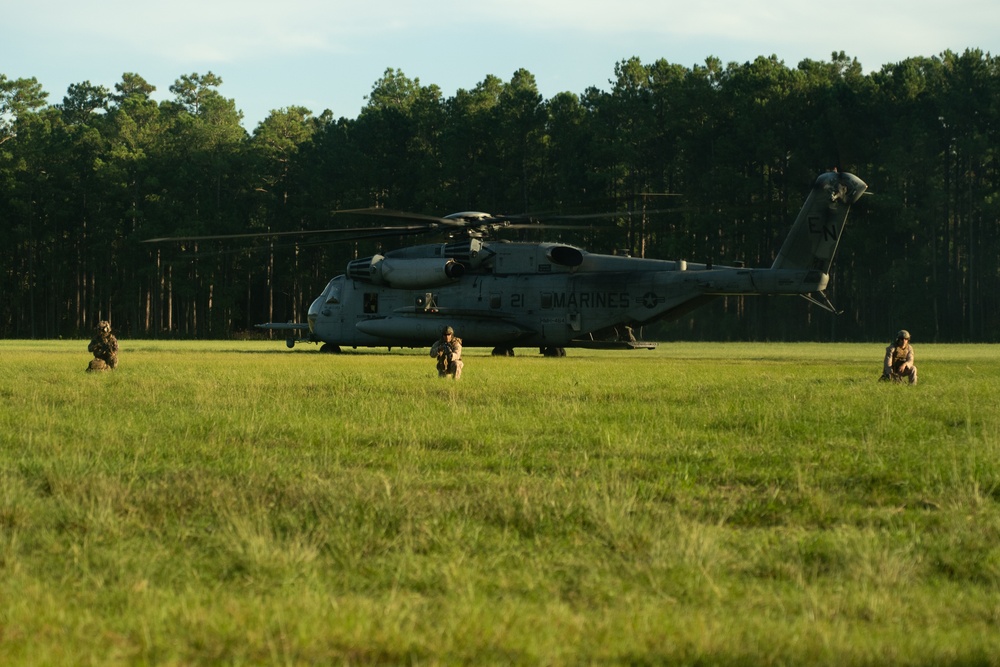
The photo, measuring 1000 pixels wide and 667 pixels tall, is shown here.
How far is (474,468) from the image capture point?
34.1 feet

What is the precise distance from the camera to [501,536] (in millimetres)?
7660

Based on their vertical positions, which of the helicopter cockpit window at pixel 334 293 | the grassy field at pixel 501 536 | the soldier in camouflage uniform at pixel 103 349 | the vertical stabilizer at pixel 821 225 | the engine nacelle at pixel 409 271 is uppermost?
the vertical stabilizer at pixel 821 225

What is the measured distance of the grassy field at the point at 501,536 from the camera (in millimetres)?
5438

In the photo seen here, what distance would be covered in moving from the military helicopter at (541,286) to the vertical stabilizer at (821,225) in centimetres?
3

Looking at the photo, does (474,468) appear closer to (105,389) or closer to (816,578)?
(816,578)

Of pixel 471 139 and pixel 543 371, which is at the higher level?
pixel 471 139

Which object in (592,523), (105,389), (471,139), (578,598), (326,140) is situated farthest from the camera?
(326,140)

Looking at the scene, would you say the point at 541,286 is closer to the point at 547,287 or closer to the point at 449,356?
the point at 547,287

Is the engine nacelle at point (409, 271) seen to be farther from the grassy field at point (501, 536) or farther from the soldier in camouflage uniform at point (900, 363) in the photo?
the grassy field at point (501, 536)

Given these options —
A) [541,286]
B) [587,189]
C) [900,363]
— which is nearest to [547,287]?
[541,286]

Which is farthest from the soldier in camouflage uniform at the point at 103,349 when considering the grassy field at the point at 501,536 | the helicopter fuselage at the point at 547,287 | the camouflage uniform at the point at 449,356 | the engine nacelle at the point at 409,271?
the engine nacelle at the point at 409,271

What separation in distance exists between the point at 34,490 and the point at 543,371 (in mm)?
16450

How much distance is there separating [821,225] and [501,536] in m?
27.3

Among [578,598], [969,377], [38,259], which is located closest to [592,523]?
[578,598]
